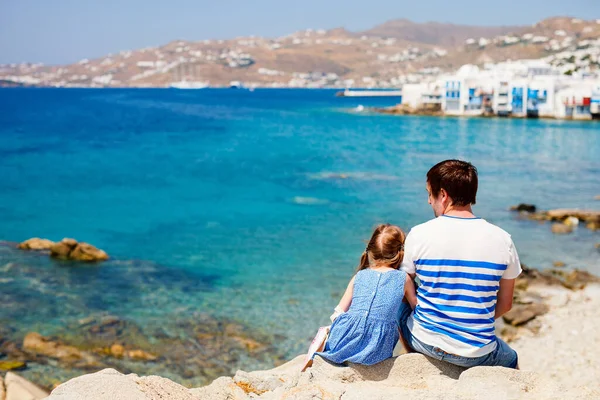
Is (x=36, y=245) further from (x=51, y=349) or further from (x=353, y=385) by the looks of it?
(x=353, y=385)

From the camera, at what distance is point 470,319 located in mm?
3475

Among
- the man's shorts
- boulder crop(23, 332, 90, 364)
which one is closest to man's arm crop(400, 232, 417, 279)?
the man's shorts

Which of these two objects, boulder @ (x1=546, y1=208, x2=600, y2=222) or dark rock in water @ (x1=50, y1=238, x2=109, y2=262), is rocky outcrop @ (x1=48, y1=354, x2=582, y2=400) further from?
boulder @ (x1=546, y1=208, x2=600, y2=222)

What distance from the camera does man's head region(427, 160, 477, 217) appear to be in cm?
334

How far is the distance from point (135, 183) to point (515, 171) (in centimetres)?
1709

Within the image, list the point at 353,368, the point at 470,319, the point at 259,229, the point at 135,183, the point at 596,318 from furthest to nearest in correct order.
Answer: the point at 135,183 → the point at 259,229 → the point at 596,318 → the point at 353,368 → the point at 470,319

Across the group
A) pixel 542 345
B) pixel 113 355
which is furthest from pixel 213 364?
pixel 542 345

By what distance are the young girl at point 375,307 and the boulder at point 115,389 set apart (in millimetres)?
963

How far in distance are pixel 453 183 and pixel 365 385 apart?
129cm

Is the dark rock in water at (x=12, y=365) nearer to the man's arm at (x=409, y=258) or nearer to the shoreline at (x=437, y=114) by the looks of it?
the man's arm at (x=409, y=258)

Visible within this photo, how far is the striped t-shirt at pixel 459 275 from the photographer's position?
335 centimetres

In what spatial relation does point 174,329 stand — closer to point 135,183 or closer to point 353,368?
point 353,368

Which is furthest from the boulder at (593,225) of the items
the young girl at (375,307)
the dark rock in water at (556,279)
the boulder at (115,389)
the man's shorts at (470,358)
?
the boulder at (115,389)

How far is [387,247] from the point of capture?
3701 mm
